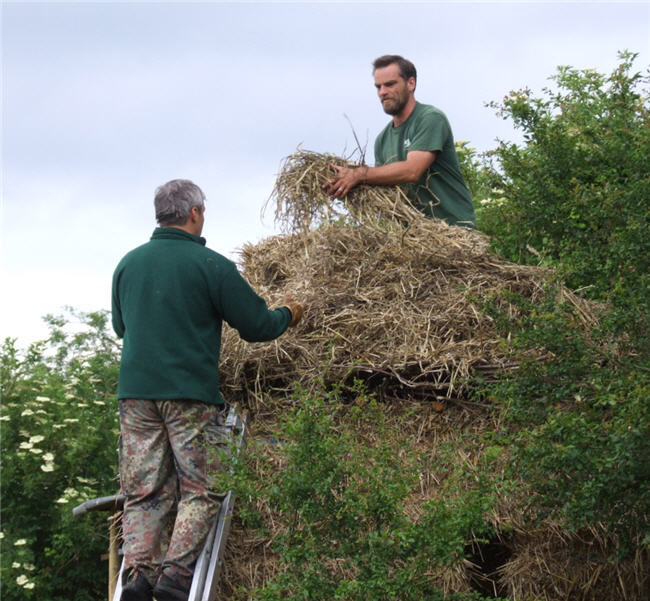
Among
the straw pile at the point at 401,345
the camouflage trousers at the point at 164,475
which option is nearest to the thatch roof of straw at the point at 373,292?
the straw pile at the point at 401,345

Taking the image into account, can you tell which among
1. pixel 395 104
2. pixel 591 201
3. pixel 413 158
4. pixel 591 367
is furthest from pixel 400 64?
pixel 591 367

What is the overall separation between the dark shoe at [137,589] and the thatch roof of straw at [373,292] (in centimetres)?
147

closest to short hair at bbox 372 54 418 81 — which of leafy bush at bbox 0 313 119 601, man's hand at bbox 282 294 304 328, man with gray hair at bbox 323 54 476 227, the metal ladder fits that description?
man with gray hair at bbox 323 54 476 227

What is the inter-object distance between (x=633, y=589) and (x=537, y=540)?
0.66 metres

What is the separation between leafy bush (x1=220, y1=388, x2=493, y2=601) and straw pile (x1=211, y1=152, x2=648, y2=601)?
0.60 m

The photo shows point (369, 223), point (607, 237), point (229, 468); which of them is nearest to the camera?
point (229, 468)

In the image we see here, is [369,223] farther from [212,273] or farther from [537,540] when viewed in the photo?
[537,540]

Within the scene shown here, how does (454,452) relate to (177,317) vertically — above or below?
below

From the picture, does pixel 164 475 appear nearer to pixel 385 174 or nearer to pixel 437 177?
pixel 385 174

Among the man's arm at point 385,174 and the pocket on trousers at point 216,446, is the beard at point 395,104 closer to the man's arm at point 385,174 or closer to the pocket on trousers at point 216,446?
the man's arm at point 385,174

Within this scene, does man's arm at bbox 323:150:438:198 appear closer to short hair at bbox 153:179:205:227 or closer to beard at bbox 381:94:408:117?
beard at bbox 381:94:408:117

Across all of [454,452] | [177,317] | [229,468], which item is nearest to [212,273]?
[177,317]

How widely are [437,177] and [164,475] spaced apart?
136 inches

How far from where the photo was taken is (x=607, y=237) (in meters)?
5.84
